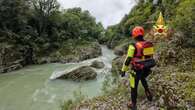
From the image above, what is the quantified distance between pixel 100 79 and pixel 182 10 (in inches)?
245

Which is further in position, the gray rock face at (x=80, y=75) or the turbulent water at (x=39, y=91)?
the gray rock face at (x=80, y=75)

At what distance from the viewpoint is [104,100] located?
6594 mm

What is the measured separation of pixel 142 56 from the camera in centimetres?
511

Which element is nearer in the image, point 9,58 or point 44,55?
point 9,58

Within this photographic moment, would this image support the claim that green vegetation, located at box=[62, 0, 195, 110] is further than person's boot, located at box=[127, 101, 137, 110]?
Yes

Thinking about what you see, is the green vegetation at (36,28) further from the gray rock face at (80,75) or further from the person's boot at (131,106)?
the person's boot at (131,106)

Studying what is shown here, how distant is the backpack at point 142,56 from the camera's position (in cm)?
507

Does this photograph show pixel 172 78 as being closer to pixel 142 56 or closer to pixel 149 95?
pixel 149 95

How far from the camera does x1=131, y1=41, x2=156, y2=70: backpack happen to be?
16.6ft

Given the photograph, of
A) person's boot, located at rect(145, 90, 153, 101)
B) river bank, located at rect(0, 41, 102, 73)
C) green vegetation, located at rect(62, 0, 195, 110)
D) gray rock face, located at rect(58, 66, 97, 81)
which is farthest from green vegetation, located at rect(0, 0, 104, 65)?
person's boot, located at rect(145, 90, 153, 101)

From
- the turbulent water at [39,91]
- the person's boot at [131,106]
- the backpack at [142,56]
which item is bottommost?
the turbulent water at [39,91]

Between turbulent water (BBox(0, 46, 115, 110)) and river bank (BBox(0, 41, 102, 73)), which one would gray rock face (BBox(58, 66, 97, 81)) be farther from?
river bank (BBox(0, 41, 102, 73))

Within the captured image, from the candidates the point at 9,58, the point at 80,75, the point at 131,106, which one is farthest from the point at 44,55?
the point at 131,106

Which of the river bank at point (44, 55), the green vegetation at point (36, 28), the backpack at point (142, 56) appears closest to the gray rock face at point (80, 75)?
the river bank at point (44, 55)
